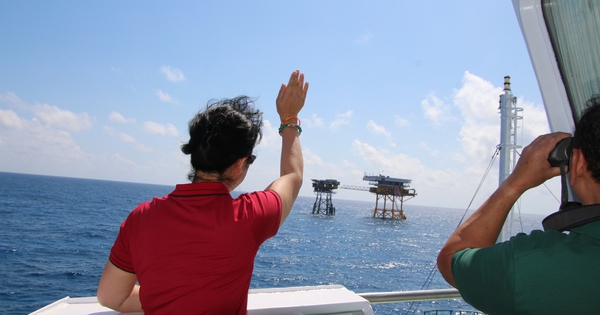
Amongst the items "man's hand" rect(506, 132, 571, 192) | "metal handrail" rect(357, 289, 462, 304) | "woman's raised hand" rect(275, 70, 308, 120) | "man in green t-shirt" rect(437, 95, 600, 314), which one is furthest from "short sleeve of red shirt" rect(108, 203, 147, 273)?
"metal handrail" rect(357, 289, 462, 304)

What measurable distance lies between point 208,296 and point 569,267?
81 cm

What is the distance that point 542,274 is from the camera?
0.79 metres

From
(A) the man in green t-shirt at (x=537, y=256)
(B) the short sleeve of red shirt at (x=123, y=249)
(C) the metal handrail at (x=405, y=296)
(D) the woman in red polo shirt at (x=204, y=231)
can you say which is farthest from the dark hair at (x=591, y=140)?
(C) the metal handrail at (x=405, y=296)

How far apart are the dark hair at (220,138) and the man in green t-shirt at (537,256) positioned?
58 cm

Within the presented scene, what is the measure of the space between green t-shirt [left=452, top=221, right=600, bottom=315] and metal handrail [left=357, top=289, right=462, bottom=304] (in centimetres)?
123

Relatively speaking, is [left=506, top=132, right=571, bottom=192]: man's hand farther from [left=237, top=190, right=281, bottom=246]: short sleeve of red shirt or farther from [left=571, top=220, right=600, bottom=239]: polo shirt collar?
[left=237, top=190, right=281, bottom=246]: short sleeve of red shirt

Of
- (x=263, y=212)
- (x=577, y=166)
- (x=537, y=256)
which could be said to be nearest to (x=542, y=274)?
(x=537, y=256)

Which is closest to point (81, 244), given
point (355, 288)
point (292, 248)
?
point (292, 248)

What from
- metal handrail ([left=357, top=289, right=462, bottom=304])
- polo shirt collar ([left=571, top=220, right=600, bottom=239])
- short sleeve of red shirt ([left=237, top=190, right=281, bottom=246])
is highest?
polo shirt collar ([left=571, top=220, right=600, bottom=239])

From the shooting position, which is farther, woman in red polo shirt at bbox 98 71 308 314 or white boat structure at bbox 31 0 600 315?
white boat structure at bbox 31 0 600 315

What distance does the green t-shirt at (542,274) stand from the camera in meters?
0.78

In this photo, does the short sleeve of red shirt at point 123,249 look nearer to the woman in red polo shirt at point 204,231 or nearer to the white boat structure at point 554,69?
the woman in red polo shirt at point 204,231

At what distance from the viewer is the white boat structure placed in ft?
5.14

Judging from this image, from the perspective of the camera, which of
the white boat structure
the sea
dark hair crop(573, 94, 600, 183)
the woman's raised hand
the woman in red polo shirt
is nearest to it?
dark hair crop(573, 94, 600, 183)
